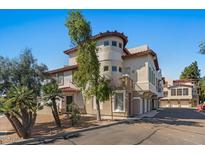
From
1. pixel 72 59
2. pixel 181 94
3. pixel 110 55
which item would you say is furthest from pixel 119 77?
pixel 181 94

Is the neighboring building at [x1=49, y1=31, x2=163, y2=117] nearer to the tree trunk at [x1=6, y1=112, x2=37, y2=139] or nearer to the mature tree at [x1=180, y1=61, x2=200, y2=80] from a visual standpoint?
the tree trunk at [x1=6, y1=112, x2=37, y2=139]

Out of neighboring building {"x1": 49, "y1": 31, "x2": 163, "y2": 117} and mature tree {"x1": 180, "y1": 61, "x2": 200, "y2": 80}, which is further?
mature tree {"x1": 180, "y1": 61, "x2": 200, "y2": 80}

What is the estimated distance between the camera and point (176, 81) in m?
57.8

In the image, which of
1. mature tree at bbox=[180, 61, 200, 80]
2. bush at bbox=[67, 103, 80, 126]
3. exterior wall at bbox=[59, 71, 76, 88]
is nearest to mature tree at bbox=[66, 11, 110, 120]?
bush at bbox=[67, 103, 80, 126]

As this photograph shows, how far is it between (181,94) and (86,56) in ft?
150

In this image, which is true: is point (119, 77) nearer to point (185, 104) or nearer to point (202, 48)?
point (202, 48)

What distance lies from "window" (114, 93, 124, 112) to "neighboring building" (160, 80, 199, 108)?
130 feet

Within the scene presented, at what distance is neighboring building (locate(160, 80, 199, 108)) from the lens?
54.1 m

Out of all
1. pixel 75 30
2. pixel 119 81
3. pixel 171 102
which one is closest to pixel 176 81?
pixel 171 102

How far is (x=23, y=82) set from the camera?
15.9m
